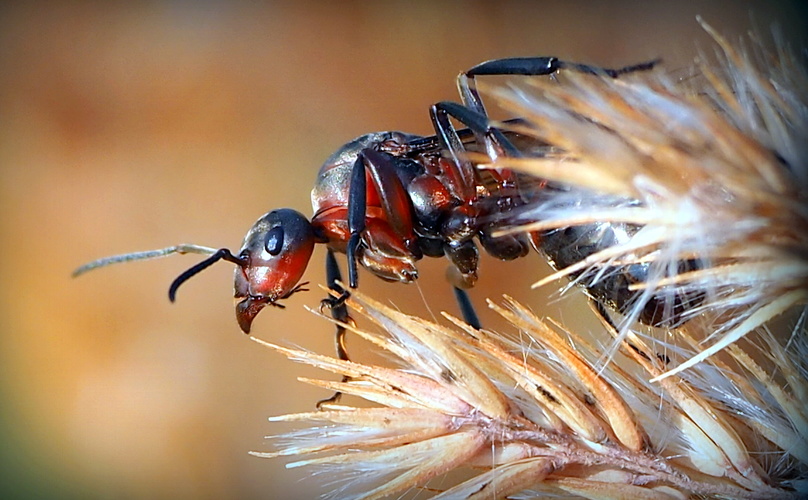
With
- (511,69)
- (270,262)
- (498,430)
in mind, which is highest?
(511,69)

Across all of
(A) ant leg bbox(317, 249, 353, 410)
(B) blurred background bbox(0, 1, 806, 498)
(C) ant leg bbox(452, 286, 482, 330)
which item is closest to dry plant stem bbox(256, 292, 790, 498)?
(A) ant leg bbox(317, 249, 353, 410)

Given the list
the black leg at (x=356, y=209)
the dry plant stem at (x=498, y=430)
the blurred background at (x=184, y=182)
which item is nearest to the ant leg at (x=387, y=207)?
the black leg at (x=356, y=209)

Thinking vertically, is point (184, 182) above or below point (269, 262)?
above

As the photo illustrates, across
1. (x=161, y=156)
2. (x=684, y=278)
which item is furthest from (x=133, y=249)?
(x=684, y=278)

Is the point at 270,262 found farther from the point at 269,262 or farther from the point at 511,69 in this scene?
the point at 511,69

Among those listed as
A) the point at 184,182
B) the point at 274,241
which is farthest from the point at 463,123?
the point at 184,182

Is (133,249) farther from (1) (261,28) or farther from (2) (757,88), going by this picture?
(2) (757,88)

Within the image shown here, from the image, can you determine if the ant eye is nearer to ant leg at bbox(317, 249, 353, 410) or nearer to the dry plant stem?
ant leg at bbox(317, 249, 353, 410)
